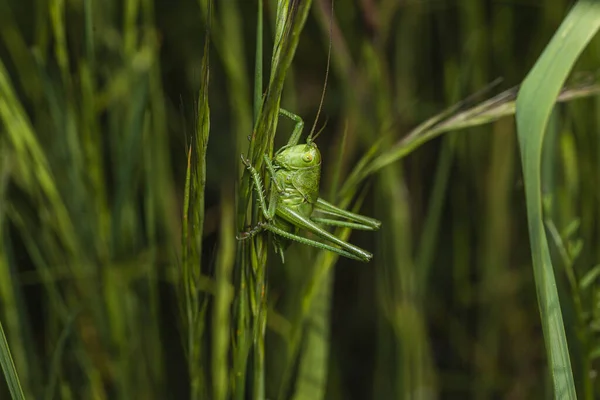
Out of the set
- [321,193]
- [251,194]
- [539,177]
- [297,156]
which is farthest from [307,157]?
[321,193]

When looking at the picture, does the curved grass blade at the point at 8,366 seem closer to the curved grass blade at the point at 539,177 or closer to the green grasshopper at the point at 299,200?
the green grasshopper at the point at 299,200

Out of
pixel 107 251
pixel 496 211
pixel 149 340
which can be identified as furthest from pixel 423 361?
pixel 107 251

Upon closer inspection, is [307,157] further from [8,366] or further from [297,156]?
[8,366]

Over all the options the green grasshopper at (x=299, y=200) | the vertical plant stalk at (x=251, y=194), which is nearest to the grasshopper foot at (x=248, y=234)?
the vertical plant stalk at (x=251, y=194)

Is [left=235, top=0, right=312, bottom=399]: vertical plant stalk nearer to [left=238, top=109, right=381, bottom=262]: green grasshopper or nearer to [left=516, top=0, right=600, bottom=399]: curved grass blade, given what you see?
[left=238, top=109, right=381, bottom=262]: green grasshopper

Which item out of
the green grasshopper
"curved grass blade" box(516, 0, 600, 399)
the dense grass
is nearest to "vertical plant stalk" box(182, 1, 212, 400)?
the dense grass

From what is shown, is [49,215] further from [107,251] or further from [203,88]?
[203,88]
